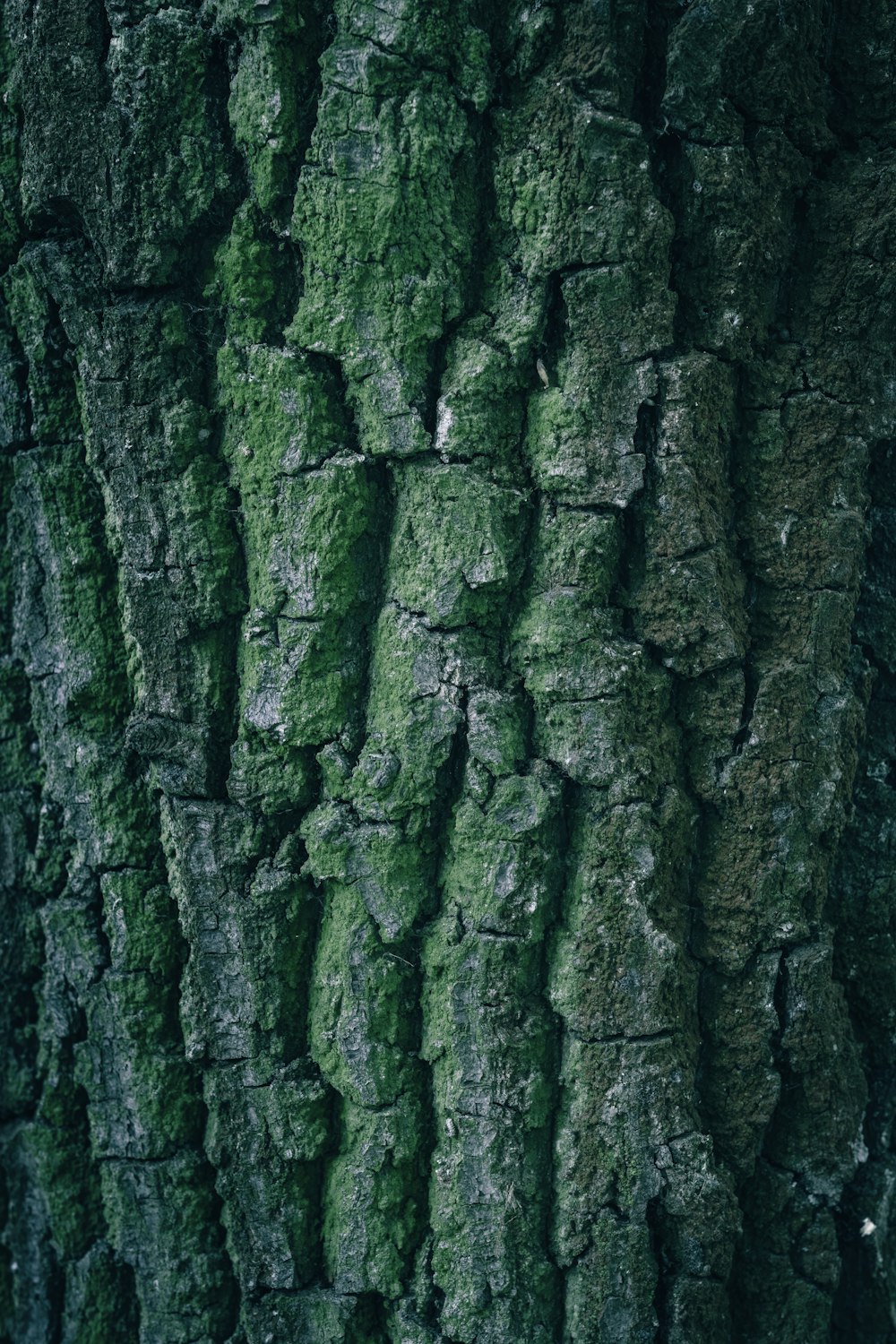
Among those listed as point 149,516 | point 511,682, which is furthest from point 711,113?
point 149,516

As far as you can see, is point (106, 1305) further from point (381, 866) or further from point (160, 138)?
point (160, 138)

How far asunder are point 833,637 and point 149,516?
104cm

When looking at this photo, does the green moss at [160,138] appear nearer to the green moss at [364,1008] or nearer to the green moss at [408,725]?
the green moss at [408,725]

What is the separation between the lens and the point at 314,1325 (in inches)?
62.8

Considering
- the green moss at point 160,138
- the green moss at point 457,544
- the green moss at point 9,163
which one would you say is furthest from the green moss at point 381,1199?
the green moss at point 9,163

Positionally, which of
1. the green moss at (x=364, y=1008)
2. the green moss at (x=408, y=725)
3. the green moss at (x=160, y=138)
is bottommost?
the green moss at (x=364, y=1008)

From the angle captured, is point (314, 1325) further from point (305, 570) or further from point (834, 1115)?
point (305, 570)

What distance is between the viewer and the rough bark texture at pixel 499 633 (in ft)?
4.87

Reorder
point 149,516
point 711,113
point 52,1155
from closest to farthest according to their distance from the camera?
1. point 711,113
2. point 149,516
3. point 52,1155

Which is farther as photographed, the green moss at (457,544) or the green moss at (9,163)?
the green moss at (9,163)

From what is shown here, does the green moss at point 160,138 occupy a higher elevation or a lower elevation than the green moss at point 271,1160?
higher

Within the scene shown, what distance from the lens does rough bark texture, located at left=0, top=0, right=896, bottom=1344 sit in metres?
1.49

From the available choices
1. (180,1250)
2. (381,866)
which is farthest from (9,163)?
(180,1250)

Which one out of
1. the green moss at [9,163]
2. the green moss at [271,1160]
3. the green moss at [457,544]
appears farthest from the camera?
the green moss at [9,163]
